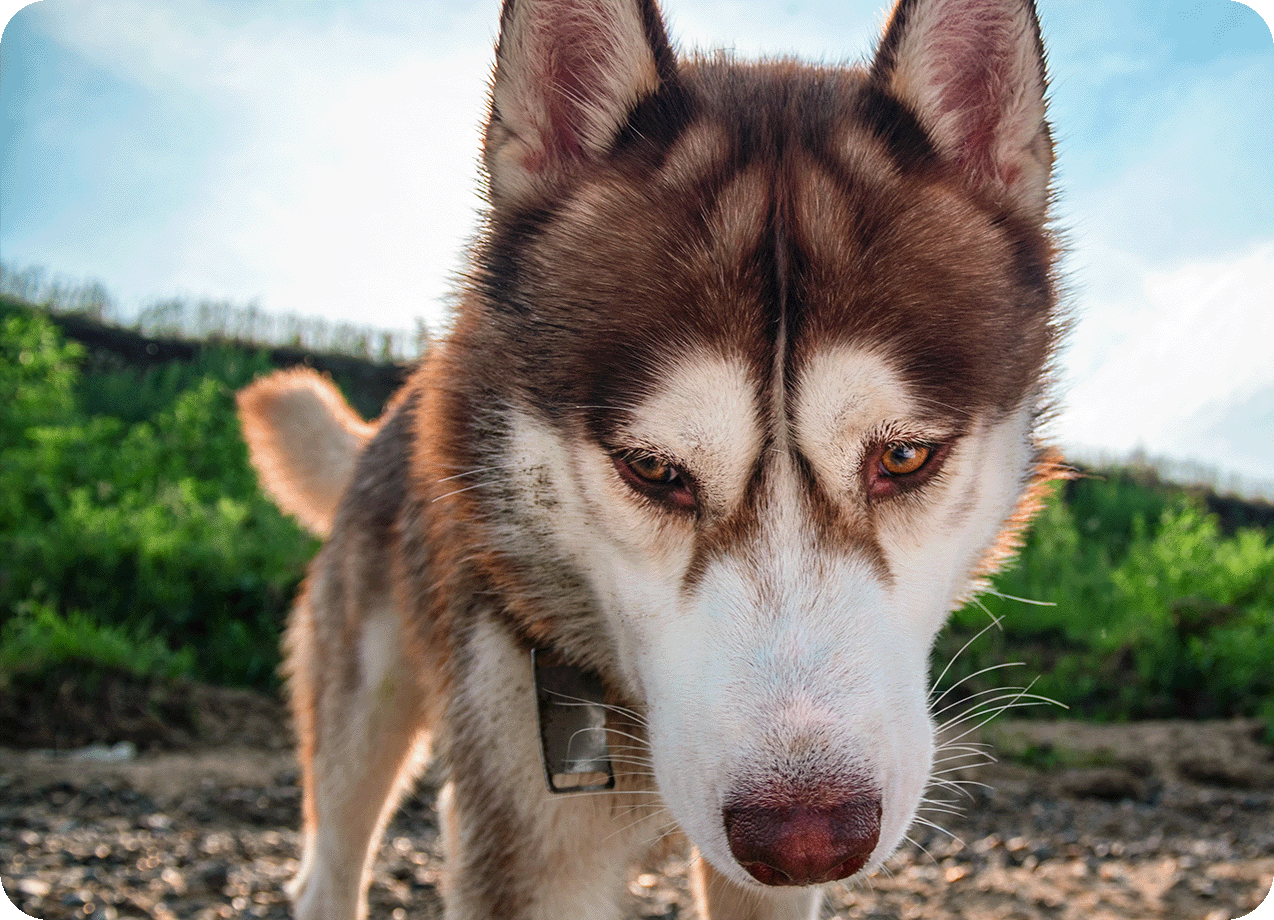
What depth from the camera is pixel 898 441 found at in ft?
4.44

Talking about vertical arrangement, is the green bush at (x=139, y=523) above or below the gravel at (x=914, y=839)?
above

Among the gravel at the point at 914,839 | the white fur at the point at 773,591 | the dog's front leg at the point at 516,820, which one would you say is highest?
the white fur at the point at 773,591

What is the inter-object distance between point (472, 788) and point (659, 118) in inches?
48.4

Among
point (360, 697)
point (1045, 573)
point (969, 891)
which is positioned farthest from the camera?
point (1045, 573)

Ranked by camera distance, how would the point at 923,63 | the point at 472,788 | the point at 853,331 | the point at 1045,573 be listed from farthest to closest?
the point at 1045,573 → the point at 472,788 → the point at 923,63 → the point at 853,331

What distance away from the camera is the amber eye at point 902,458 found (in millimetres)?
1367

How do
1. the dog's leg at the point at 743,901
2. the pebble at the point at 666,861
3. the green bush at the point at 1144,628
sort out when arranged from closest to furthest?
the dog's leg at the point at 743,901
the pebble at the point at 666,861
the green bush at the point at 1144,628

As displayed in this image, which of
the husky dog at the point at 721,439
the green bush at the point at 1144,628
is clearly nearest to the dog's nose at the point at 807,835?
the husky dog at the point at 721,439

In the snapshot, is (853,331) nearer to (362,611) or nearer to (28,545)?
(362,611)

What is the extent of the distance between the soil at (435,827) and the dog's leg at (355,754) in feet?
1.83

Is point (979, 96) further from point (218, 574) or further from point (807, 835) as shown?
point (218, 574)

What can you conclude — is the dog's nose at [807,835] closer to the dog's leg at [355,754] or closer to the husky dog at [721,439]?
the husky dog at [721,439]

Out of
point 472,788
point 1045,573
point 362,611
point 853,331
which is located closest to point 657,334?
point 853,331

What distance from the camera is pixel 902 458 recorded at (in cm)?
138
